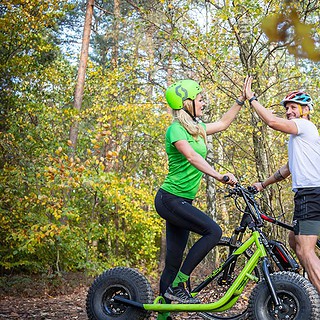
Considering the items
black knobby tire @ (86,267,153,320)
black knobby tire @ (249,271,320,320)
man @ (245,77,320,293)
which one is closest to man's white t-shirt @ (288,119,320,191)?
man @ (245,77,320,293)

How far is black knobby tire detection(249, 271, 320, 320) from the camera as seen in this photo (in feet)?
11.1

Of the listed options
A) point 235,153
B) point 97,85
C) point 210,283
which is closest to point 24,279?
point 235,153

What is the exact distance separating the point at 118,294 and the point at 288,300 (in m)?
1.40

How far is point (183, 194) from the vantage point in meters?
3.96

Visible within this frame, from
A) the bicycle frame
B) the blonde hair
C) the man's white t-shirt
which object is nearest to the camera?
the bicycle frame

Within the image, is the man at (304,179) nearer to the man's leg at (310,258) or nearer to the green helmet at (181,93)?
the man's leg at (310,258)

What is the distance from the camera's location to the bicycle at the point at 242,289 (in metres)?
3.48

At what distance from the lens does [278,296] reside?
3.53 meters

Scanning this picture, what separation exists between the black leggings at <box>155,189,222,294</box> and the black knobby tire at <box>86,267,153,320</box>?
0.18m

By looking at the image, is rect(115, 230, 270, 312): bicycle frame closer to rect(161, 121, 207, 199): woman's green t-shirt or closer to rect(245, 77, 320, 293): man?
rect(245, 77, 320, 293): man

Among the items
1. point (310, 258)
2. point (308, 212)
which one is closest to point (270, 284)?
point (310, 258)

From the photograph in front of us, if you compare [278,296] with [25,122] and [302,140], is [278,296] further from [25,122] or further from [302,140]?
[25,122]

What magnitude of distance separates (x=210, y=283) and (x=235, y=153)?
4.54 metres

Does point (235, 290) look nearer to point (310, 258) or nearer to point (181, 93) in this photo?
point (310, 258)
